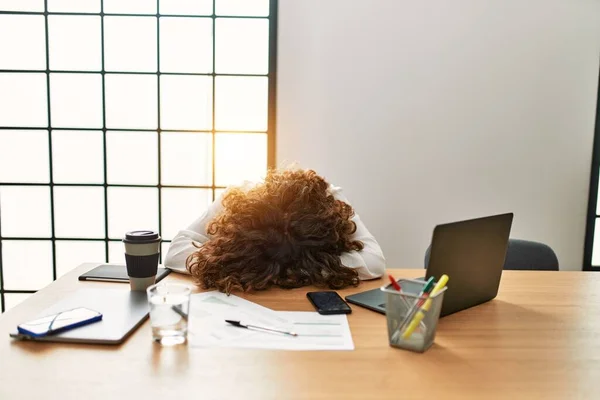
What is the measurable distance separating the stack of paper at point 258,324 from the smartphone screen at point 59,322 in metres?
0.23

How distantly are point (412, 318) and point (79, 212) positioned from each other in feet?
8.27

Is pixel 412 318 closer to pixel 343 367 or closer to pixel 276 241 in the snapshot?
pixel 343 367

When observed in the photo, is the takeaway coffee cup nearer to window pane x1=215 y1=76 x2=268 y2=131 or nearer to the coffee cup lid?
the coffee cup lid

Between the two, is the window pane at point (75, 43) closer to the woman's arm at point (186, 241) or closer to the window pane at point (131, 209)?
the window pane at point (131, 209)

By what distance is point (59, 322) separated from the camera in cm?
113

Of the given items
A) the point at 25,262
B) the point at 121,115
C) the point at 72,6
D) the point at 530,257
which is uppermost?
the point at 72,6

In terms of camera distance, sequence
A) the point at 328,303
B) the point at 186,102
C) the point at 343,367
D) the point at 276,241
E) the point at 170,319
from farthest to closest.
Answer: the point at 186,102 < the point at 276,241 < the point at 328,303 < the point at 170,319 < the point at 343,367

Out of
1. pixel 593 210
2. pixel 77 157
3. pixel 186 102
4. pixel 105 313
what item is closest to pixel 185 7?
pixel 186 102

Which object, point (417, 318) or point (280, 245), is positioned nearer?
point (417, 318)

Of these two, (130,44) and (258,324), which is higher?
(130,44)

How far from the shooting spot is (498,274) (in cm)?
144

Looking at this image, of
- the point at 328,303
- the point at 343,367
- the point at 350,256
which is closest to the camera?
the point at 343,367

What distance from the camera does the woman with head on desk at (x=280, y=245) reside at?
1496 millimetres

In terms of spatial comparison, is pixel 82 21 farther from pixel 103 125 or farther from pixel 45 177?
pixel 45 177
